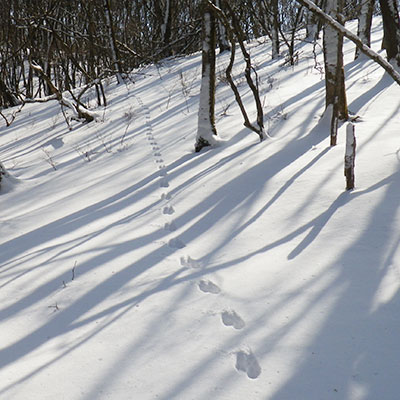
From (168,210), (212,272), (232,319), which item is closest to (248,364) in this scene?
(232,319)

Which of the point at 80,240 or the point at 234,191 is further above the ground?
the point at 80,240

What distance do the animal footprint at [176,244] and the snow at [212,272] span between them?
17 mm

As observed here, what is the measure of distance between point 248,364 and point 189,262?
0.99 m

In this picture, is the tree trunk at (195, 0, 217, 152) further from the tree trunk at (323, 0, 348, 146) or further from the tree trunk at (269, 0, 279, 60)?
the tree trunk at (269, 0, 279, 60)

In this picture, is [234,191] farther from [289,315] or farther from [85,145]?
[85,145]

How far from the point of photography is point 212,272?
7.93 feet

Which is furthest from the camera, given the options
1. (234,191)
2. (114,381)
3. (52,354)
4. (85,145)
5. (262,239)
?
(85,145)

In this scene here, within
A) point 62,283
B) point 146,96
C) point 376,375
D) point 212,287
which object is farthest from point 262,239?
point 146,96

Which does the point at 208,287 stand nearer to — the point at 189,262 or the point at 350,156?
the point at 189,262

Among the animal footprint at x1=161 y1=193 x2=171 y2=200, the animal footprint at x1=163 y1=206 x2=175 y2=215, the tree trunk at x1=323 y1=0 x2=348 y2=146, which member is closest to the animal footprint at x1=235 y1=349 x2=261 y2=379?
the animal footprint at x1=163 y1=206 x2=175 y2=215

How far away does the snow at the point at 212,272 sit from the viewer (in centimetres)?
166

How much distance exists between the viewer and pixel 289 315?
1938 millimetres

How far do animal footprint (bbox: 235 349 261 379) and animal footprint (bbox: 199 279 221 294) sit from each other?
1.68 feet

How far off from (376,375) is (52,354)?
154 centimetres
